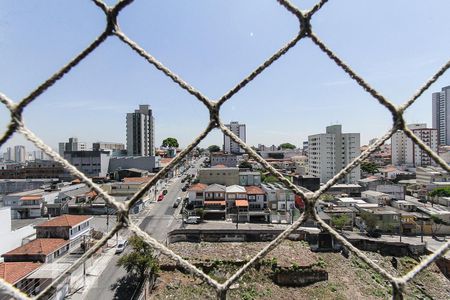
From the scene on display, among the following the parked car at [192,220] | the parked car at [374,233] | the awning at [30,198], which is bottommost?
the parked car at [374,233]

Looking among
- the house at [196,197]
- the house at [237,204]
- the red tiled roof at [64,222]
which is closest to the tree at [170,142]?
the house at [196,197]

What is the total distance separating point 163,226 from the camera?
Result: 331 inches

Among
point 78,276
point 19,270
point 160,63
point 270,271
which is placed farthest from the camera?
point 270,271

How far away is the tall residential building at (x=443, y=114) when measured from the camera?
85.7 feet

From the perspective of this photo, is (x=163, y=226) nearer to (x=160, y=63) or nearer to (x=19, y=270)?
(x=19, y=270)

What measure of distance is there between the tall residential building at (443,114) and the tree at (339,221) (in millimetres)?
25208

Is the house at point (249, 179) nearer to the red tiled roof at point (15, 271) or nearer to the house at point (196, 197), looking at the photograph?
the house at point (196, 197)

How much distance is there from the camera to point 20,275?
12.6 ft

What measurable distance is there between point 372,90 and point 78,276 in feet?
21.5

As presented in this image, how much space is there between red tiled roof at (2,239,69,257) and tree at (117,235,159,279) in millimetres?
1292

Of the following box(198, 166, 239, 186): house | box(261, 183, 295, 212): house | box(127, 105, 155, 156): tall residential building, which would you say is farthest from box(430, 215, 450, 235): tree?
box(127, 105, 155, 156): tall residential building

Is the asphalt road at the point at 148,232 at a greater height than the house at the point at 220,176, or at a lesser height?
lesser

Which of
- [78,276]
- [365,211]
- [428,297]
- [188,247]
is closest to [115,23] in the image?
[78,276]

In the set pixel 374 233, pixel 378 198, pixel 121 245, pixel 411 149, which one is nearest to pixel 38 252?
pixel 121 245
